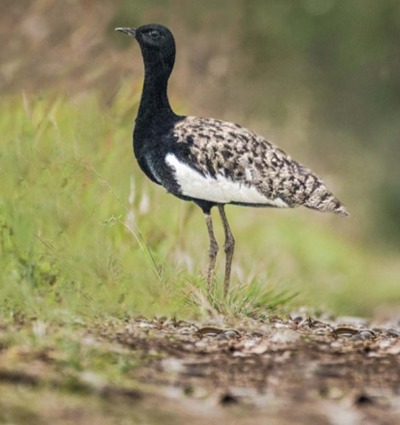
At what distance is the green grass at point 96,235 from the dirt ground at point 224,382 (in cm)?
44

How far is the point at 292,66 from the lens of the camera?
75.7ft

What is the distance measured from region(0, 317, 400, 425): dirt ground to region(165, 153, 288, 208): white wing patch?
119 cm

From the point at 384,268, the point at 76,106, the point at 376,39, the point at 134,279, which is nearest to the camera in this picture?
the point at 134,279

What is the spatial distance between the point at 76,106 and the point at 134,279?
10.7 ft

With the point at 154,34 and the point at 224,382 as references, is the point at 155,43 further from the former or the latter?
the point at 224,382

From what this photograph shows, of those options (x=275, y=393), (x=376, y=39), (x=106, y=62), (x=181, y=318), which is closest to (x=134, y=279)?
(x=181, y=318)

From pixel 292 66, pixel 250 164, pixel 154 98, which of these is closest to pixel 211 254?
pixel 250 164

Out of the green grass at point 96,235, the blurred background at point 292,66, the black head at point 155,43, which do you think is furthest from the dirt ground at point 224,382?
the blurred background at point 292,66

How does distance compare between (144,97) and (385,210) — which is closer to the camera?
(144,97)

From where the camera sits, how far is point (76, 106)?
36.8 ft

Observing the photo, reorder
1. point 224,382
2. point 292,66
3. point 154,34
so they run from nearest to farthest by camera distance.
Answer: point 224,382, point 154,34, point 292,66

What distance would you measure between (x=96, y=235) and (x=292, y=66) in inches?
578

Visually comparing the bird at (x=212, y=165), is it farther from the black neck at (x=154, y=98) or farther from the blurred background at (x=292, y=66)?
the blurred background at (x=292, y=66)

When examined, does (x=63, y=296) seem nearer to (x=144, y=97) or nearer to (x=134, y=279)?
(x=134, y=279)
